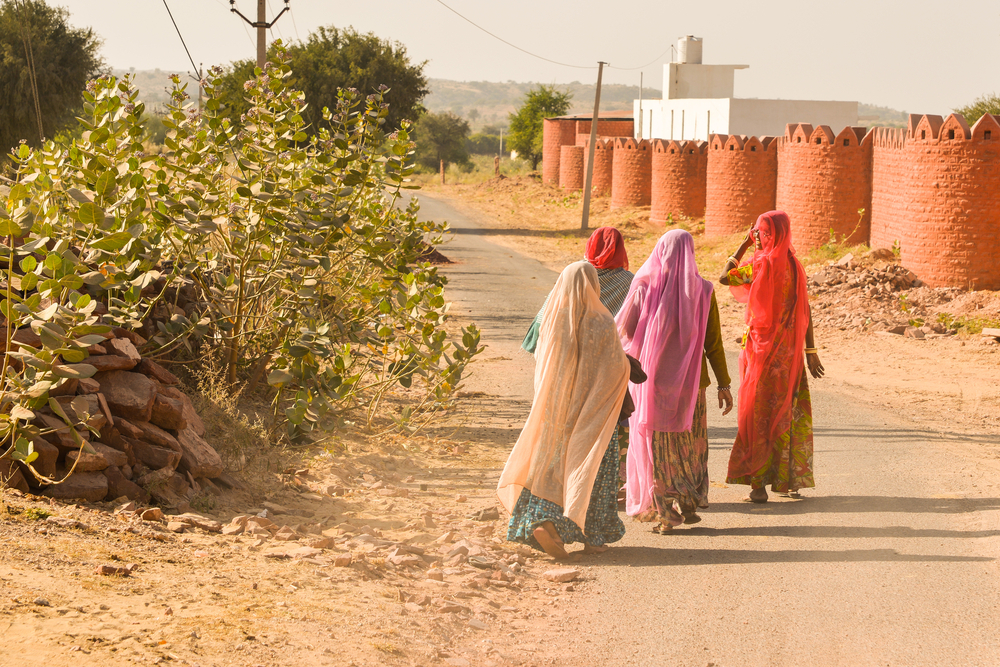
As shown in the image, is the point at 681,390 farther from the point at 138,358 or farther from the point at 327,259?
the point at 138,358

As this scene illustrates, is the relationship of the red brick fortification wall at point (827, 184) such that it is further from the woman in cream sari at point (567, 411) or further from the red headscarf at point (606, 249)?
the woman in cream sari at point (567, 411)

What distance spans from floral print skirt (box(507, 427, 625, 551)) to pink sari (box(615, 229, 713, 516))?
1.22 feet

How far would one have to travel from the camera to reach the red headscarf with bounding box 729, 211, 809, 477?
16.5 ft

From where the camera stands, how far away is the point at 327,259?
5.22 meters

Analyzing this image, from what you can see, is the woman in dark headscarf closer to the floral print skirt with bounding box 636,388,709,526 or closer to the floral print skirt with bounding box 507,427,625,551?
the floral print skirt with bounding box 636,388,709,526

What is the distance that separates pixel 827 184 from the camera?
1506cm

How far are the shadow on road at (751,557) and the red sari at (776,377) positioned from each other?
2.57 ft

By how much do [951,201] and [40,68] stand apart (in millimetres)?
23276

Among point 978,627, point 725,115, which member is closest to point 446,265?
point 978,627

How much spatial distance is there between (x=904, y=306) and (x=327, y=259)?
8.98 metres

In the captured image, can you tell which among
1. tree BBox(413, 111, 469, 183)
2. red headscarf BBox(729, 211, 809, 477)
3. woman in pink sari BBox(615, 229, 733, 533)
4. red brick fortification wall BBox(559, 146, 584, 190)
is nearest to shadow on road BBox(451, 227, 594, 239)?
red brick fortification wall BBox(559, 146, 584, 190)

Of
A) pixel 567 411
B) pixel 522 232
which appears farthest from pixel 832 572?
pixel 522 232

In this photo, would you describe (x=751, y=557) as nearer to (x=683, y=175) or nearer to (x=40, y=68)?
(x=683, y=175)

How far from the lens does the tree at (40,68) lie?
80.5 feet
